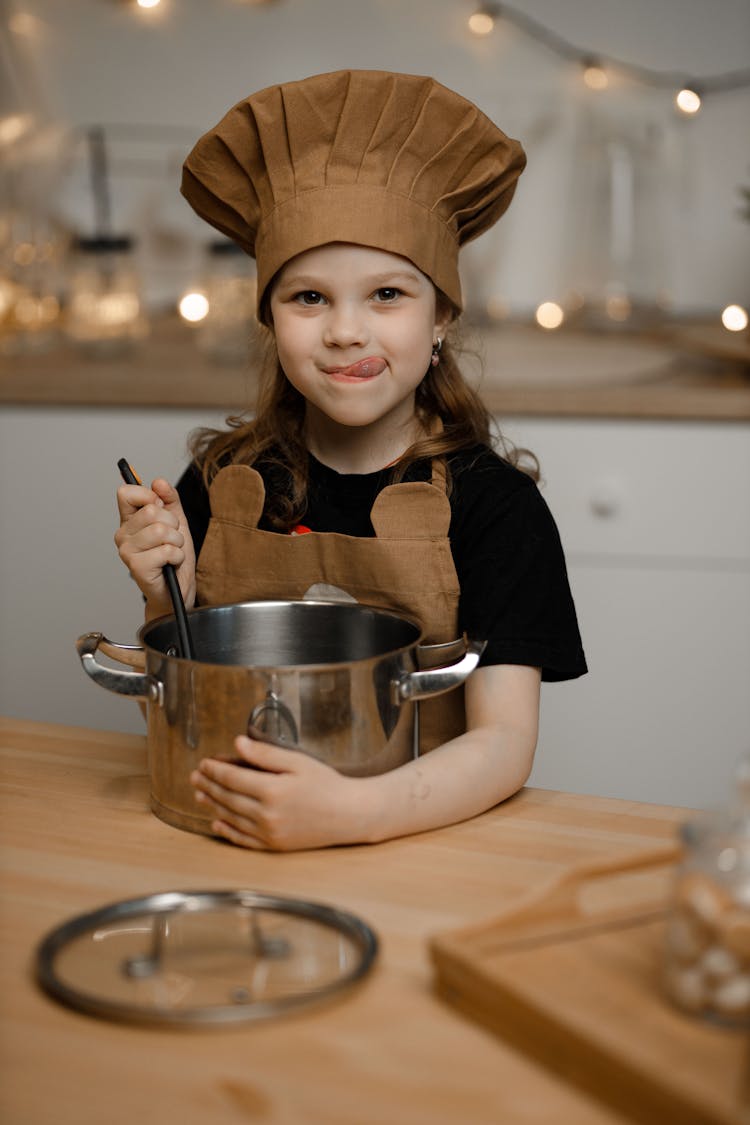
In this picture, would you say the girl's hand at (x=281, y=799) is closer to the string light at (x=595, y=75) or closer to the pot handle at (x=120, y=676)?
the pot handle at (x=120, y=676)

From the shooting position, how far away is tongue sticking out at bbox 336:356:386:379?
979 mm

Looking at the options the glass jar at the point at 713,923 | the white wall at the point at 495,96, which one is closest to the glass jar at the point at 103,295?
the white wall at the point at 495,96

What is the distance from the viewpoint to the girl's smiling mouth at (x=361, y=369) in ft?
3.21

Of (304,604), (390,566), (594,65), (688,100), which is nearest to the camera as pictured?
(304,604)

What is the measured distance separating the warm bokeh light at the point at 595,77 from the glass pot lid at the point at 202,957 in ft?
6.22

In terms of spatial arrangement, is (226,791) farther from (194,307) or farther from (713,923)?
(194,307)

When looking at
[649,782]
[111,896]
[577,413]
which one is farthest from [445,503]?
[649,782]

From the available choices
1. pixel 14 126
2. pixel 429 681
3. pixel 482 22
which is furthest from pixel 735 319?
pixel 429 681

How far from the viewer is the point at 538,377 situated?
5.93ft

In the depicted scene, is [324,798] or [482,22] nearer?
[324,798]

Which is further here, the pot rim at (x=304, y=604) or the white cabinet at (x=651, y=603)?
the white cabinet at (x=651, y=603)

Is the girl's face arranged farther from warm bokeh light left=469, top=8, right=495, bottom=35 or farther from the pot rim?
warm bokeh light left=469, top=8, right=495, bottom=35

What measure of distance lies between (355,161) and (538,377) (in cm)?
88

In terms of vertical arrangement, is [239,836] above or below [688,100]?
below
